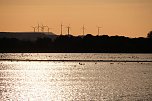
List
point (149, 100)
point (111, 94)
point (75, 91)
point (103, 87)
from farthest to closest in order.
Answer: point (103, 87), point (75, 91), point (111, 94), point (149, 100)

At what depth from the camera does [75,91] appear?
101 metres

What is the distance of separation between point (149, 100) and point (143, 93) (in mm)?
9632

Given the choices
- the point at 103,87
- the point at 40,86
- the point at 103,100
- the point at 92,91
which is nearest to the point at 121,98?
the point at 103,100

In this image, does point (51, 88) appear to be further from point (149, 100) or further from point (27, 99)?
point (149, 100)

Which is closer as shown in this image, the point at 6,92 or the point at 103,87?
→ the point at 6,92

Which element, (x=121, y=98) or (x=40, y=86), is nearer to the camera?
(x=121, y=98)

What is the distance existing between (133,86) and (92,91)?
1188 centimetres

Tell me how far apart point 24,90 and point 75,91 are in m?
8.71

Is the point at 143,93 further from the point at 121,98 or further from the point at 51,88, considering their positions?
the point at 51,88

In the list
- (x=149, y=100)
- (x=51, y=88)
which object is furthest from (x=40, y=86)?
(x=149, y=100)

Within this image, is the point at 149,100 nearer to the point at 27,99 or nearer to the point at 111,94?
the point at 111,94

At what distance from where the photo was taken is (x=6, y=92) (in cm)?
9944

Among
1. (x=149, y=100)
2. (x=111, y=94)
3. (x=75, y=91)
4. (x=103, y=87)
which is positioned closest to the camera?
(x=149, y=100)

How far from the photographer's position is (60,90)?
342 ft
